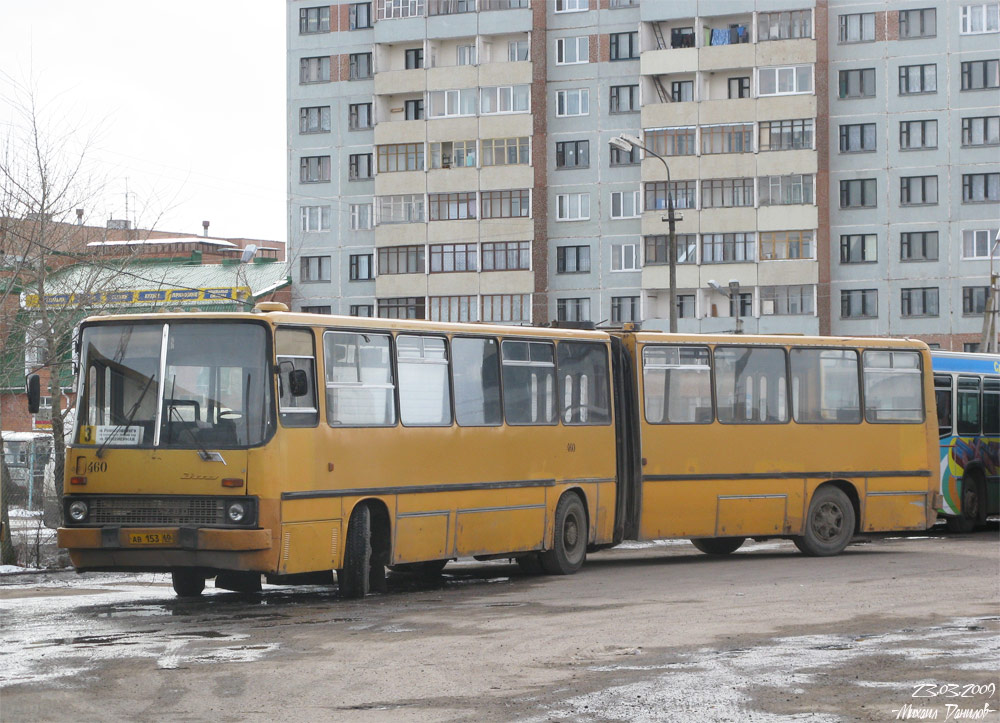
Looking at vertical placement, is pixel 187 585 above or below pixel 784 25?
below

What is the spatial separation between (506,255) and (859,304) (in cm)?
1645

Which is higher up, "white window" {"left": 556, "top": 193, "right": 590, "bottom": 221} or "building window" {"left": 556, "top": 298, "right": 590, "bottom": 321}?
"white window" {"left": 556, "top": 193, "right": 590, "bottom": 221}

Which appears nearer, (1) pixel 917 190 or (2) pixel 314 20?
(1) pixel 917 190

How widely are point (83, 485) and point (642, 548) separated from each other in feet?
41.1

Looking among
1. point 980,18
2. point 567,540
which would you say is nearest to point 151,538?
point 567,540

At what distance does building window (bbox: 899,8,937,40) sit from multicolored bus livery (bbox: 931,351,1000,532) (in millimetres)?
46310

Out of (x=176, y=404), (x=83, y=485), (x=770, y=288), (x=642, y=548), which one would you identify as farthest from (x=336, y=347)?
(x=770, y=288)

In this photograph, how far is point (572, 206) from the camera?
256 feet

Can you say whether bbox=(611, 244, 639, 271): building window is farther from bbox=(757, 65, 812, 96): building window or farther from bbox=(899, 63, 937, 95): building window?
bbox=(899, 63, 937, 95): building window

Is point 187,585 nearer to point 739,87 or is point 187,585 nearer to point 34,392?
point 34,392

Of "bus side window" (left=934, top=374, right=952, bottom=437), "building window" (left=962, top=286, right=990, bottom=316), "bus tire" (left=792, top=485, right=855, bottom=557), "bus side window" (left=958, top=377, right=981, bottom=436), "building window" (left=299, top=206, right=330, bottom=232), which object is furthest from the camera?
"building window" (left=299, top=206, right=330, bottom=232)

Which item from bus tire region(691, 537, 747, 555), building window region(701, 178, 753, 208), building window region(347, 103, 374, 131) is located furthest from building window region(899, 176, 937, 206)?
bus tire region(691, 537, 747, 555)

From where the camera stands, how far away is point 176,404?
15.2m

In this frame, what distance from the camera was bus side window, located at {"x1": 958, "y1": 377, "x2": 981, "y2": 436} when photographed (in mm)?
29344
